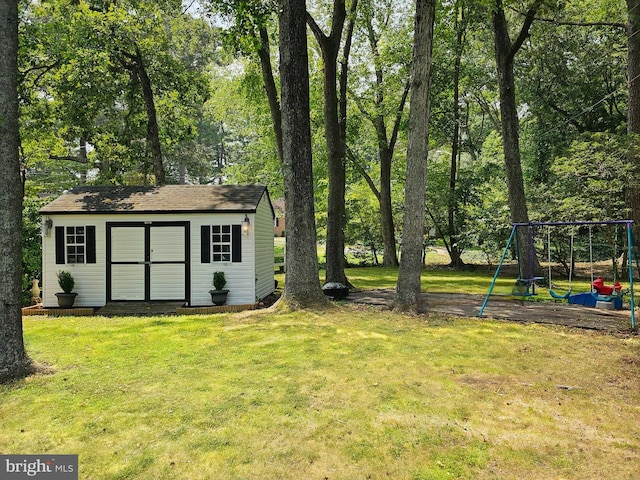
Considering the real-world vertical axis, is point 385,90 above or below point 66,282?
above

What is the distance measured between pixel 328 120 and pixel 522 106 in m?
13.8

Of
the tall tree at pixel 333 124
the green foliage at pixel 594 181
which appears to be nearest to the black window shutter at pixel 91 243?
the tall tree at pixel 333 124

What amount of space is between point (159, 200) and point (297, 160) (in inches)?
157

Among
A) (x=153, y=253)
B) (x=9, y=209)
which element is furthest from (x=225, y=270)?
(x=9, y=209)

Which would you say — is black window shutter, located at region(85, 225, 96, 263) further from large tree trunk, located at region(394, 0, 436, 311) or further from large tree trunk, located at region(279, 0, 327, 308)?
large tree trunk, located at region(394, 0, 436, 311)

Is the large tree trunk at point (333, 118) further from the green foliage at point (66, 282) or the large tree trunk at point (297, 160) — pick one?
the green foliage at point (66, 282)

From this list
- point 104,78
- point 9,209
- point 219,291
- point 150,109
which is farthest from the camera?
point 150,109

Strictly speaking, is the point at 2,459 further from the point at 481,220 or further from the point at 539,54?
the point at 539,54

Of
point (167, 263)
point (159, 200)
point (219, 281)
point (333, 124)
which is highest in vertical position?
point (333, 124)

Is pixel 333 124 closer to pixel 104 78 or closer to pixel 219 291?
pixel 219 291

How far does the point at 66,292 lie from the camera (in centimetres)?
991

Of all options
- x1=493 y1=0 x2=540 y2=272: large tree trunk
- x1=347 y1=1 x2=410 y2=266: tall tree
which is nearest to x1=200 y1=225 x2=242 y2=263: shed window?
x1=493 y1=0 x2=540 y2=272: large tree trunk

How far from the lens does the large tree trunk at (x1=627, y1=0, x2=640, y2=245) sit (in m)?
10.1

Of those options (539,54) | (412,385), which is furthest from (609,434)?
(539,54)
